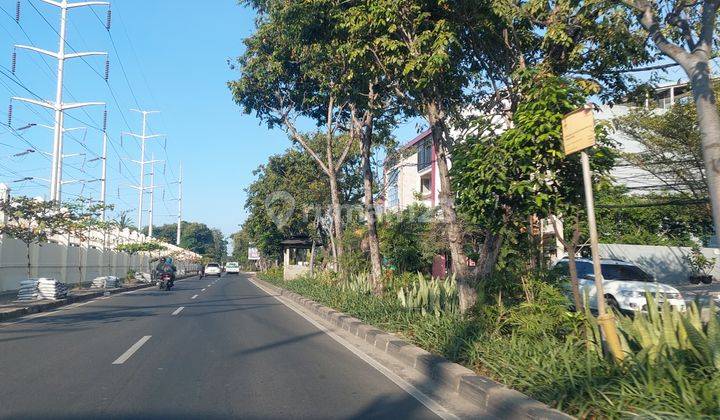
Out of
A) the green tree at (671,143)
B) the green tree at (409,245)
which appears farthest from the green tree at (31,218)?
the green tree at (671,143)

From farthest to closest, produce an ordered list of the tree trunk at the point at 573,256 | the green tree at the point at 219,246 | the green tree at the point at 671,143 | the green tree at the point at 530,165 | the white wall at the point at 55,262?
1. the green tree at the point at 219,246
2. the white wall at the point at 55,262
3. the green tree at the point at 671,143
4. the green tree at the point at 530,165
5. the tree trunk at the point at 573,256

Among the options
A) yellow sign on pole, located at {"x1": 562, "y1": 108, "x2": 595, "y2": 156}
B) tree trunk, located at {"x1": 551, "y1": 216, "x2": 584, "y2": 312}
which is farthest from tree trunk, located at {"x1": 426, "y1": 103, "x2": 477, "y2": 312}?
yellow sign on pole, located at {"x1": 562, "y1": 108, "x2": 595, "y2": 156}

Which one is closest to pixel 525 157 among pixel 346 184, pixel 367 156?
pixel 367 156

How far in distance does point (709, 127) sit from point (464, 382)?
11.7 ft

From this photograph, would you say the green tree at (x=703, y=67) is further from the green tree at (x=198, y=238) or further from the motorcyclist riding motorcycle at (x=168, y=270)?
the green tree at (x=198, y=238)

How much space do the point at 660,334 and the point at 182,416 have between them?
4721mm

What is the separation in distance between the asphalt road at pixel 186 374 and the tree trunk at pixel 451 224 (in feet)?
6.74

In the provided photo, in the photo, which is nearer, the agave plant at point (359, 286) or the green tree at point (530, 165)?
the green tree at point (530, 165)

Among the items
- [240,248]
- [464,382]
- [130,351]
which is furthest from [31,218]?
[240,248]

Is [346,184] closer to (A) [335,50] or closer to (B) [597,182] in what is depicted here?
(A) [335,50]

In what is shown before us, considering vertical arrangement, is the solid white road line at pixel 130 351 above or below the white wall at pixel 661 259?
below

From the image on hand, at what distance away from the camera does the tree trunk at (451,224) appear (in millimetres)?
9422

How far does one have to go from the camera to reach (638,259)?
93.5 ft

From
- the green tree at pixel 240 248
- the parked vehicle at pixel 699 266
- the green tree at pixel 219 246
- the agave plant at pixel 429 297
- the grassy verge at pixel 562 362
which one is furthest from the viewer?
the green tree at pixel 219 246
